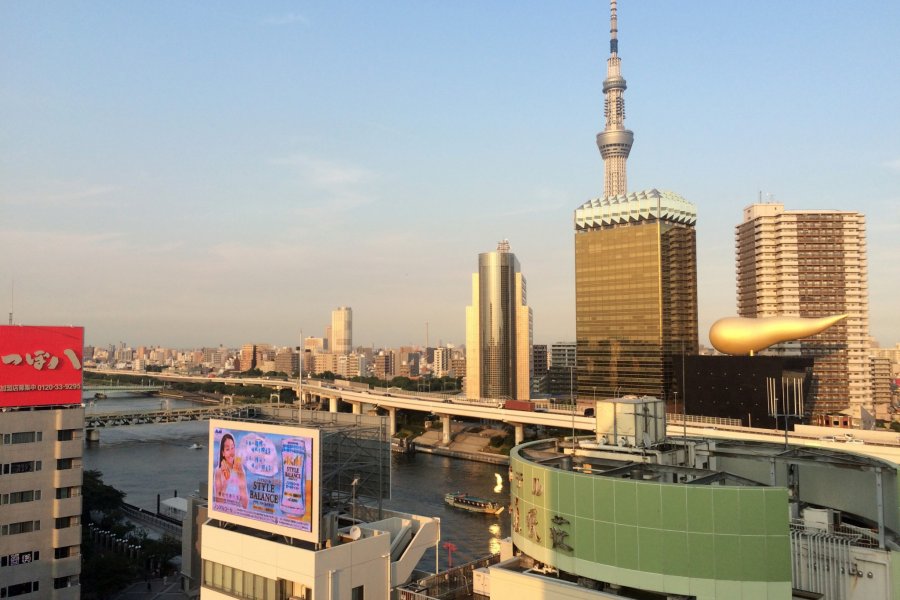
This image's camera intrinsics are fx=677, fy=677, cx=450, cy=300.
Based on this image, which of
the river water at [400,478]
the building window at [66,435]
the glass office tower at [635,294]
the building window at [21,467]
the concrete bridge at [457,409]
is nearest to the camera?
the building window at [21,467]

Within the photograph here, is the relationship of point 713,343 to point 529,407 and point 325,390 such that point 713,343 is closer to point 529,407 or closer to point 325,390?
point 529,407

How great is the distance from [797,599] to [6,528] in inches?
1683

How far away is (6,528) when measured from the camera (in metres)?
40.9

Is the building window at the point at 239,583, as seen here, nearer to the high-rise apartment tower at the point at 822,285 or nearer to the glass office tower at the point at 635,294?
the glass office tower at the point at 635,294

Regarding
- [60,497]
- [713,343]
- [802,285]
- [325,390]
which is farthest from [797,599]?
[325,390]

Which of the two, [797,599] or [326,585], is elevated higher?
[797,599]

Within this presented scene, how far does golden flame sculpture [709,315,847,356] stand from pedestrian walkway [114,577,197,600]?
6611 centimetres

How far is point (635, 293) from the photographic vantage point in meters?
133

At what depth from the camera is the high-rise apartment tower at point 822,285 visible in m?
130

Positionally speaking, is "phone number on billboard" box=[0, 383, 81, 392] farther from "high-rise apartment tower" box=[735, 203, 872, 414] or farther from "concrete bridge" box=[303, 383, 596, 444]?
"high-rise apartment tower" box=[735, 203, 872, 414]

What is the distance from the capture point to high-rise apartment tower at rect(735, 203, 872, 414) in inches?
5133

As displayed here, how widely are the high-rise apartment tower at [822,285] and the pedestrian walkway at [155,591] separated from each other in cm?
11788

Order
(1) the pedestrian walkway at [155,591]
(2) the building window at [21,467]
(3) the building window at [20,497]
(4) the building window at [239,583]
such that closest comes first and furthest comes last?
(4) the building window at [239,583]
(3) the building window at [20,497]
(2) the building window at [21,467]
(1) the pedestrian walkway at [155,591]

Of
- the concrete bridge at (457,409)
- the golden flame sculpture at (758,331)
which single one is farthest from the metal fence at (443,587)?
the golden flame sculpture at (758,331)
